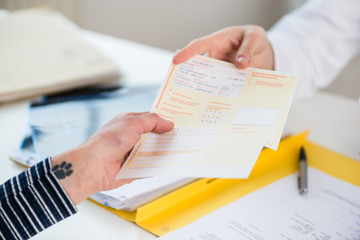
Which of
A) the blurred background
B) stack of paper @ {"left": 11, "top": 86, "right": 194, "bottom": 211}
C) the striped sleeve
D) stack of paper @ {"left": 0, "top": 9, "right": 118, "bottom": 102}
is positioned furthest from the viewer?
the blurred background

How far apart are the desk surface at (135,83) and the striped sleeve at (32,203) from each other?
0.05 meters

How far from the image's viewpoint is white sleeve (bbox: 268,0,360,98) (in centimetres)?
102

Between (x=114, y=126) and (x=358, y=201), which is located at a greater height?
(x=114, y=126)

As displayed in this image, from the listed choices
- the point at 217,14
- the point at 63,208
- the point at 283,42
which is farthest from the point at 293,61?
the point at 217,14

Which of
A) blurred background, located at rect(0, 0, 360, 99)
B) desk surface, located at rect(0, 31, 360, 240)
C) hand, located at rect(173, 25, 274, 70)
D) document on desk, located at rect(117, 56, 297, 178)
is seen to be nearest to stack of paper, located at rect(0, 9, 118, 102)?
desk surface, located at rect(0, 31, 360, 240)

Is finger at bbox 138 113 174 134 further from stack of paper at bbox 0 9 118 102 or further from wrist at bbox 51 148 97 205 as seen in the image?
stack of paper at bbox 0 9 118 102

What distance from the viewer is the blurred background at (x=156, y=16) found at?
2490mm

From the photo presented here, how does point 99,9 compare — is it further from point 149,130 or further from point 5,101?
point 149,130

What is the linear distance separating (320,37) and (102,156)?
0.73 meters

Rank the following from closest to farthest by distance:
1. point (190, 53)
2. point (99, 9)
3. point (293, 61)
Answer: point (190, 53) < point (293, 61) < point (99, 9)

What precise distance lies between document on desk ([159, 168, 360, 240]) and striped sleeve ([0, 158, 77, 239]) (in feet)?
0.46

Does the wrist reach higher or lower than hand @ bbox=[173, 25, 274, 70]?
lower

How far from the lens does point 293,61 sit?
97cm

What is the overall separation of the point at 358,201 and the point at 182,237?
283 mm
